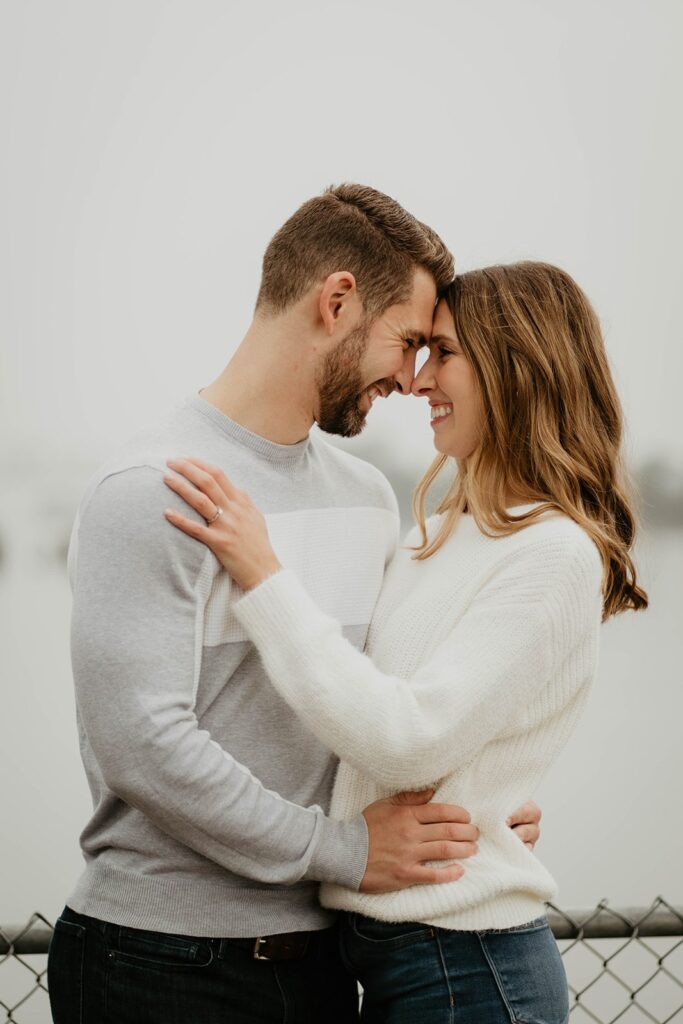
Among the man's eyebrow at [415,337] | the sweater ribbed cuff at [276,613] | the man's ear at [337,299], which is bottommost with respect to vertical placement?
the sweater ribbed cuff at [276,613]

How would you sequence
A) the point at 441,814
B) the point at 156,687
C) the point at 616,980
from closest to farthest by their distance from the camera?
the point at 156,687, the point at 441,814, the point at 616,980

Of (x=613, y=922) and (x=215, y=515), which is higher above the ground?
(x=215, y=515)

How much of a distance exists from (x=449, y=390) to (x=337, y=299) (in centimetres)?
22

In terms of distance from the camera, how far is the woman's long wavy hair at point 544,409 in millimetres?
1395

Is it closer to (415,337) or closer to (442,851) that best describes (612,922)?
(442,851)

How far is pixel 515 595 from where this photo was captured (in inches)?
48.6

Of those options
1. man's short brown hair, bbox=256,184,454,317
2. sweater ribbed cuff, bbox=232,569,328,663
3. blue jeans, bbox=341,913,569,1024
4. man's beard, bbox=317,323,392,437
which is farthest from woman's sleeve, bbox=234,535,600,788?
man's short brown hair, bbox=256,184,454,317

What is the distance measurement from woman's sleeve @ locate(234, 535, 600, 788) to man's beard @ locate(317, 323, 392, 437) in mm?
353

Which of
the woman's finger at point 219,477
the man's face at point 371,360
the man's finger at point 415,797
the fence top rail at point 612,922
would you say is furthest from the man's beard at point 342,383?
the fence top rail at point 612,922

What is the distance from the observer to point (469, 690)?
1.18 metres

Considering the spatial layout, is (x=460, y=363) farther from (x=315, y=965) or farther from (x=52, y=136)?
(x=52, y=136)

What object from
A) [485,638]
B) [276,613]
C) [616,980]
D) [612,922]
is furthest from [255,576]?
[616,980]

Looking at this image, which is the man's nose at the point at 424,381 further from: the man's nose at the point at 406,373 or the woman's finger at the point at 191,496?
the woman's finger at the point at 191,496

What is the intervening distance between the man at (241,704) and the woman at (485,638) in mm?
49
